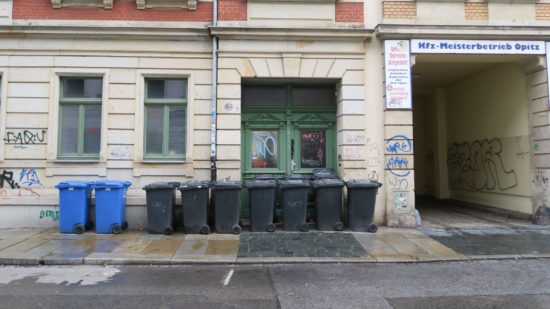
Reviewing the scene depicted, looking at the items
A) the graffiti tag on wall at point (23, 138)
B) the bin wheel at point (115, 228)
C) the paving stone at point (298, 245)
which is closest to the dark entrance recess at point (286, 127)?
the paving stone at point (298, 245)

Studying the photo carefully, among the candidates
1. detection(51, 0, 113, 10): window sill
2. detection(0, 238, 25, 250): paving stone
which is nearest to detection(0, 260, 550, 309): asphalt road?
detection(0, 238, 25, 250): paving stone

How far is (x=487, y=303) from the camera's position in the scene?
477cm

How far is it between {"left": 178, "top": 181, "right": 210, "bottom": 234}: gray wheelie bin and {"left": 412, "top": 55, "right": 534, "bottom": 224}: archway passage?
593cm

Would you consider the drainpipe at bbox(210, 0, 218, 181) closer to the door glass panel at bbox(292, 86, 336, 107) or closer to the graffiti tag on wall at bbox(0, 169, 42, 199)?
the door glass panel at bbox(292, 86, 336, 107)

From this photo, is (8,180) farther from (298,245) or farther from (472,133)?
(472,133)

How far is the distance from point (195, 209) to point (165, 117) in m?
2.57

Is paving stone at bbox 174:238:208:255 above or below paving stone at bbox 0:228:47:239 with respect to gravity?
below

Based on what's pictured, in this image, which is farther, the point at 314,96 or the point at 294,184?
the point at 314,96

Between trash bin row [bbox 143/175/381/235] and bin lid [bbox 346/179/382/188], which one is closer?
trash bin row [bbox 143/175/381/235]

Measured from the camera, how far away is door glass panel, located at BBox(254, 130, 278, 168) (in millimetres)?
10305

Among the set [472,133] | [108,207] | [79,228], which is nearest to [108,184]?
[108,207]

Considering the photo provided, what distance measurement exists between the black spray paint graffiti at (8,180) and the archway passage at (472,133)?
32.9 feet

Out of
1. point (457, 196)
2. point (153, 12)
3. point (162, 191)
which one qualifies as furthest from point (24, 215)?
point (457, 196)

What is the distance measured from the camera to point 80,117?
972 cm
